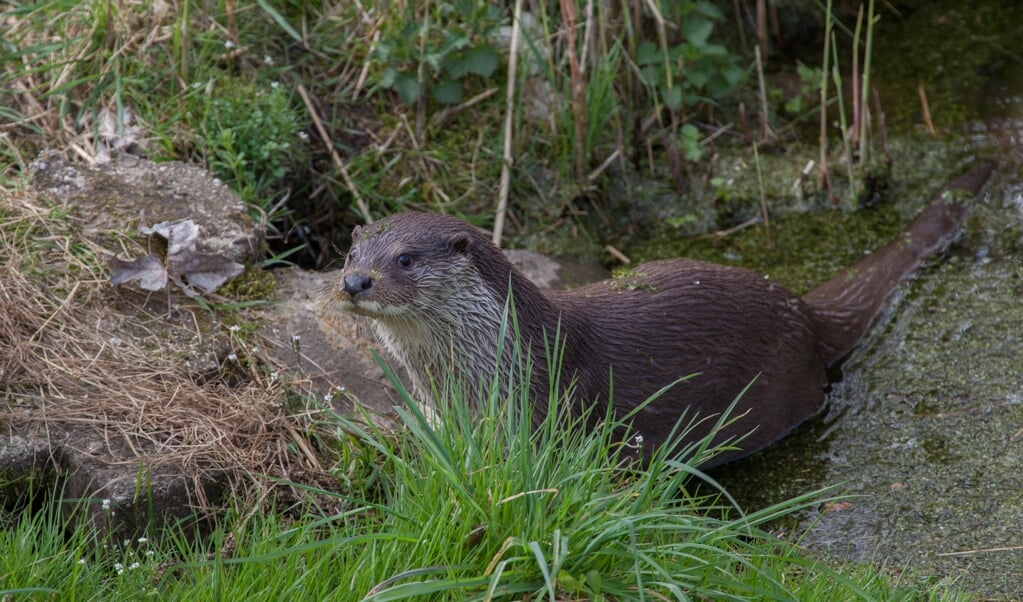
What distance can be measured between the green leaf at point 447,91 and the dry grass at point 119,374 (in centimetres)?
132

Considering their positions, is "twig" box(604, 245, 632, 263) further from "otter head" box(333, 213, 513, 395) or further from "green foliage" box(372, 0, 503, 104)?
"otter head" box(333, 213, 513, 395)

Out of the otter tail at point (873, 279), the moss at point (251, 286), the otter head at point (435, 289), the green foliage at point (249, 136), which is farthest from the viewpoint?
the green foliage at point (249, 136)

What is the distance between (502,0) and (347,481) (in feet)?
7.45

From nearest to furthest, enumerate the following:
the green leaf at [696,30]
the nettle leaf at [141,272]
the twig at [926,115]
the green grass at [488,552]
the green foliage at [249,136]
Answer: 1. the green grass at [488,552]
2. the nettle leaf at [141,272]
3. the green foliage at [249,136]
4. the green leaf at [696,30]
5. the twig at [926,115]

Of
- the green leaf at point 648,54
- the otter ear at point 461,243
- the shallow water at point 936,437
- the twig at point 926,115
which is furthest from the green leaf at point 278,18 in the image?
the twig at point 926,115

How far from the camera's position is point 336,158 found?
4.06 meters

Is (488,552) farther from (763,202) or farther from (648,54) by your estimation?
(648,54)

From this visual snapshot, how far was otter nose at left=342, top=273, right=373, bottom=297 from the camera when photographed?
108 inches

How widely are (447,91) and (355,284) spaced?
1.65 m

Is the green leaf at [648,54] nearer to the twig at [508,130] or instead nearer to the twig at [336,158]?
the twig at [508,130]

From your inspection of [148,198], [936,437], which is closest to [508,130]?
[148,198]

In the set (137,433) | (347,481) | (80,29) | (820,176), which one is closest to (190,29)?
(80,29)

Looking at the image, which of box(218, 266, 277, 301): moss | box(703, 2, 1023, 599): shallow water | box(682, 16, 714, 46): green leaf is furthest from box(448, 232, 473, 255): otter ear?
box(682, 16, 714, 46): green leaf

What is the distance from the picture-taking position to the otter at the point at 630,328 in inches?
114
